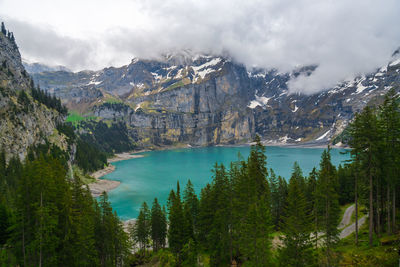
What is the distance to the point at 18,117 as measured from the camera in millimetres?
79062

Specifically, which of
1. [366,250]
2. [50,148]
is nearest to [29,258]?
[366,250]

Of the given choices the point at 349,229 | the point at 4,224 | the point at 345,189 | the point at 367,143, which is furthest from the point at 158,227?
the point at 345,189

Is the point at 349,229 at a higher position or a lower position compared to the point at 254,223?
lower

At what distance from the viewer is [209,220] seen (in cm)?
2683

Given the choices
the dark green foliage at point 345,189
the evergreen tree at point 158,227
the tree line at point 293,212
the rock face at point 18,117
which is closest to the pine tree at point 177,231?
the tree line at point 293,212

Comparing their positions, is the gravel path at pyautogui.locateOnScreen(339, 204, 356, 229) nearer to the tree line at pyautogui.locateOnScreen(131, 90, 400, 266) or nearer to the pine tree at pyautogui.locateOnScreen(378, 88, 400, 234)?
the tree line at pyautogui.locateOnScreen(131, 90, 400, 266)

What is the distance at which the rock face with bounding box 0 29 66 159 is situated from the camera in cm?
7262

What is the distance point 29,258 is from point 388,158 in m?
33.4

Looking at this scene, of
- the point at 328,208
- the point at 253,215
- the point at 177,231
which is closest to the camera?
the point at 253,215

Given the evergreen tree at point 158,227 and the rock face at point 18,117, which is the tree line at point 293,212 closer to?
the evergreen tree at point 158,227

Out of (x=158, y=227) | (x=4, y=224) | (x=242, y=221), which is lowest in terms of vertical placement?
(x=158, y=227)

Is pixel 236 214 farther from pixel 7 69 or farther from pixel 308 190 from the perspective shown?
pixel 7 69

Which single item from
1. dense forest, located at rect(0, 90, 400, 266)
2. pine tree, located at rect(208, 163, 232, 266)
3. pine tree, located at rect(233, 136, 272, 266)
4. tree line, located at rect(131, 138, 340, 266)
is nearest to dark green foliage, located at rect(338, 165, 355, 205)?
dense forest, located at rect(0, 90, 400, 266)

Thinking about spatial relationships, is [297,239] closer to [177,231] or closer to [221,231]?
[221,231]
